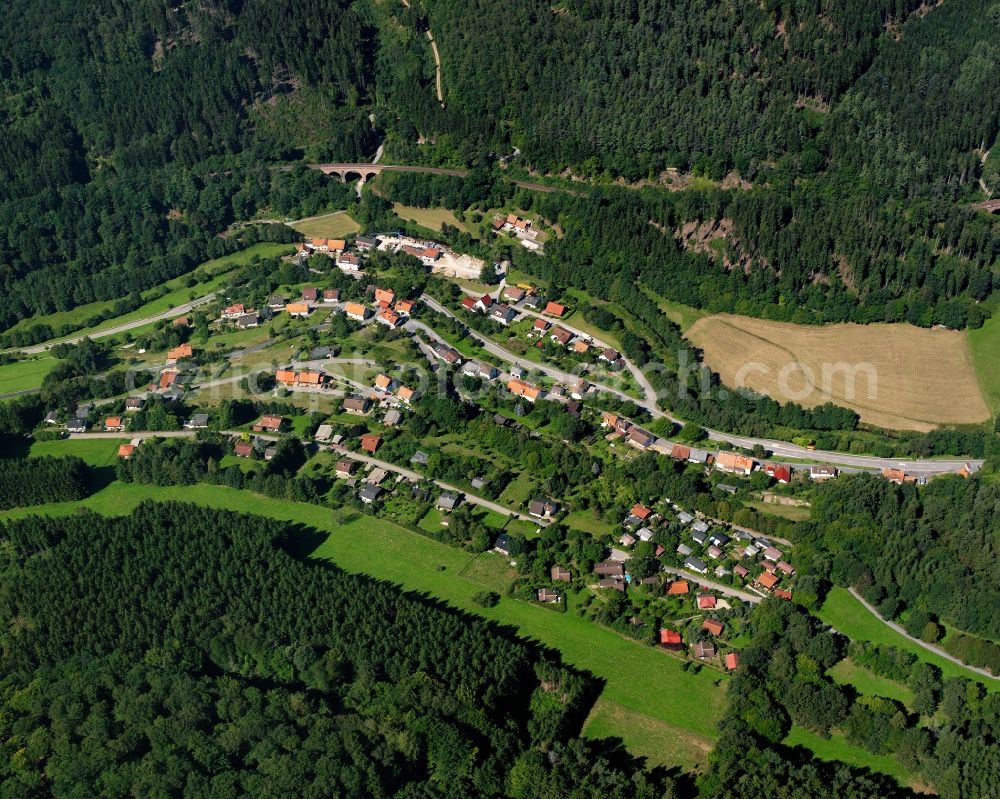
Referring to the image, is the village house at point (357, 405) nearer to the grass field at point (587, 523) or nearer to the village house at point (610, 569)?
the grass field at point (587, 523)

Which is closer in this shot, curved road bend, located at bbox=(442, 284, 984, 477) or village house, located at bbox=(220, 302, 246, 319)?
curved road bend, located at bbox=(442, 284, 984, 477)

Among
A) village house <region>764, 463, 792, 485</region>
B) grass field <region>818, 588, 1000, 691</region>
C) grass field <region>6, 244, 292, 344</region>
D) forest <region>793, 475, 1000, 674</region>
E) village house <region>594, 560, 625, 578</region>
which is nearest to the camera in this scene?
grass field <region>818, 588, 1000, 691</region>

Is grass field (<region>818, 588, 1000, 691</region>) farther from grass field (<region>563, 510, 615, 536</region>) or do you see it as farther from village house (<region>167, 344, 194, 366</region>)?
village house (<region>167, 344, 194, 366</region>)

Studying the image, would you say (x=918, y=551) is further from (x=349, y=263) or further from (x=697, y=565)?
(x=349, y=263)

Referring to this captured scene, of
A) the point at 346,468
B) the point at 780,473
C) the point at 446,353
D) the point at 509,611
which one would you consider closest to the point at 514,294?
the point at 446,353

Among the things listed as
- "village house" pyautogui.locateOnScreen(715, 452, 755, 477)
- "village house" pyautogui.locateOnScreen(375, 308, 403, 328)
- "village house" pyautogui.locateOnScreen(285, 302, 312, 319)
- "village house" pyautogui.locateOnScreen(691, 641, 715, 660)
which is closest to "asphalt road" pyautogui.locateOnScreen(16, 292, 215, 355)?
"village house" pyautogui.locateOnScreen(285, 302, 312, 319)

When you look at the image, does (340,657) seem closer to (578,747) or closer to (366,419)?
(578,747)

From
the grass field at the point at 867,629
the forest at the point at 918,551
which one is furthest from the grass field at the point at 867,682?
the forest at the point at 918,551
